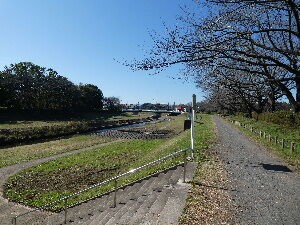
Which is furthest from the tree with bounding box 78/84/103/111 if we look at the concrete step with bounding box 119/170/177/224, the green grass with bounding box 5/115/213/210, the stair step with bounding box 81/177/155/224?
the concrete step with bounding box 119/170/177/224

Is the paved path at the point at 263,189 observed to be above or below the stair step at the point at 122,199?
above

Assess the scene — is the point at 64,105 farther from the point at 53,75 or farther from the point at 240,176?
the point at 240,176

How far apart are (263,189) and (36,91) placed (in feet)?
269

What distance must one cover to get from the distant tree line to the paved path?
70175 millimetres

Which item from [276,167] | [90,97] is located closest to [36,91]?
[90,97]

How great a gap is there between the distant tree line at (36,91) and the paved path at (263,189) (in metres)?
70.2

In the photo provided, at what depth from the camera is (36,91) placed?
86.9 meters

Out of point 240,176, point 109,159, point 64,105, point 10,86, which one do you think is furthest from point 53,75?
point 240,176

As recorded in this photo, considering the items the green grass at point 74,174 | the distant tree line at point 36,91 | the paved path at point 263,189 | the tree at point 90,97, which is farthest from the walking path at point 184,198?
the tree at point 90,97

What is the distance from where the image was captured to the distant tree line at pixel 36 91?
262 feet

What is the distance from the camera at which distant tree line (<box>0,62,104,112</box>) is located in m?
80.0

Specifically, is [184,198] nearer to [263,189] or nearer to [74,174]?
[263,189]

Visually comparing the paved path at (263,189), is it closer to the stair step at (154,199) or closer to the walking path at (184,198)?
the walking path at (184,198)

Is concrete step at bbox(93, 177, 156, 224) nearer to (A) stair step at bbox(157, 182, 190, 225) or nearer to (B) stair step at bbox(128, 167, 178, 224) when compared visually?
(B) stair step at bbox(128, 167, 178, 224)
